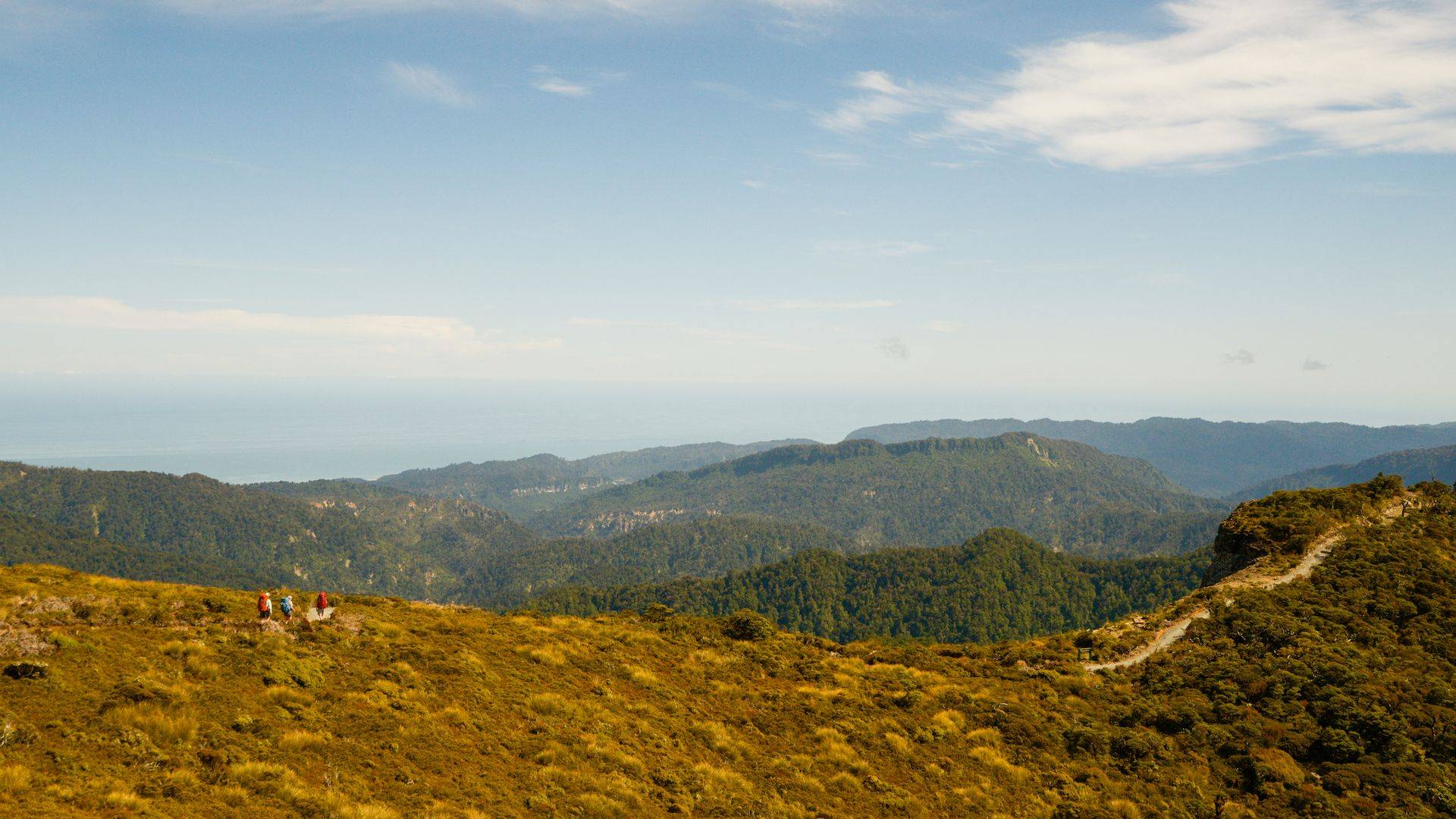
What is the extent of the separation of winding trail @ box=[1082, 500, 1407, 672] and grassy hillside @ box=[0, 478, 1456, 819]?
91.0 inches

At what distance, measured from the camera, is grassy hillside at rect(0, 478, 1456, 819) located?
573 inches

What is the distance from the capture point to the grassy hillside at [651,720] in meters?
14.6

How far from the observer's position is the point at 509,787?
15.9 metres

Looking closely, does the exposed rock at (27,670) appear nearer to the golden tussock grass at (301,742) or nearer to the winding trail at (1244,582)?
the golden tussock grass at (301,742)

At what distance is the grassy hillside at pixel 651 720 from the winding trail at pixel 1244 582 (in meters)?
2.31

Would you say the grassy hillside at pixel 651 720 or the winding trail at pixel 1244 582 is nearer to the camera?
the grassy hillside at pixel 651 720

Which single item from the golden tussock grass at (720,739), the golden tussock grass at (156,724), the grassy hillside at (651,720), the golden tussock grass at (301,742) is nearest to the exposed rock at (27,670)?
the grassy hillside at (651,720)

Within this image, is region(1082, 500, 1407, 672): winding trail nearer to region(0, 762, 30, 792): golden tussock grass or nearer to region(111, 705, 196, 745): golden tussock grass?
region(111, 705, 196, 745): golden tussock grass

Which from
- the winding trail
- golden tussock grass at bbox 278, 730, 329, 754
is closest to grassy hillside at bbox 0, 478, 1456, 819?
golden tussock grass at bbox 278, 730, 329, 754

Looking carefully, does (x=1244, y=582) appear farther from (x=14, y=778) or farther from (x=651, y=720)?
(x=14, y=778)

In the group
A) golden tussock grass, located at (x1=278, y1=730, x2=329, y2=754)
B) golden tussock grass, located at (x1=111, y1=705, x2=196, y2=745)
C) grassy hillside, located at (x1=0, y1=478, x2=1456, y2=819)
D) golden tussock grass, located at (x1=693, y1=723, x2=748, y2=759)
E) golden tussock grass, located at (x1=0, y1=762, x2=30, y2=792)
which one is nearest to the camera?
golden tussock grass, located at (x1=0, y1=762, x2=30, y2=792)

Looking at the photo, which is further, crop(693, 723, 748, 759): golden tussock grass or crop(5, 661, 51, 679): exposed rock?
crop(693, 723, 748, 759): golden tussock grass

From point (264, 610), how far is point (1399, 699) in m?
45.9

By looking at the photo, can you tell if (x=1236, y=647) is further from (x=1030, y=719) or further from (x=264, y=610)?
(x=264, y=610)
